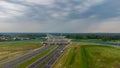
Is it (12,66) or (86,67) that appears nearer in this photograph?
(86,67)

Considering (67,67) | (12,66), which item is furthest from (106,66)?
(12,66)

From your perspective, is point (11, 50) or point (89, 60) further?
point (11, 50)

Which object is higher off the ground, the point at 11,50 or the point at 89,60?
the point at 89,60

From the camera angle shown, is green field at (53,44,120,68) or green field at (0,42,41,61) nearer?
green field at (53,44,120,68)

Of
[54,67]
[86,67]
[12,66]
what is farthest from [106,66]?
[12,66]

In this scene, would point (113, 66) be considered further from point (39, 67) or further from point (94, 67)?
point (39, 67)

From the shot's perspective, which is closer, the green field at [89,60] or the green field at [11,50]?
the green field at [89,60]

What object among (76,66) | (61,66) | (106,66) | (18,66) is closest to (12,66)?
(18,66)

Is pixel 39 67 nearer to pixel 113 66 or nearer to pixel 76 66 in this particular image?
pixel 76 66
